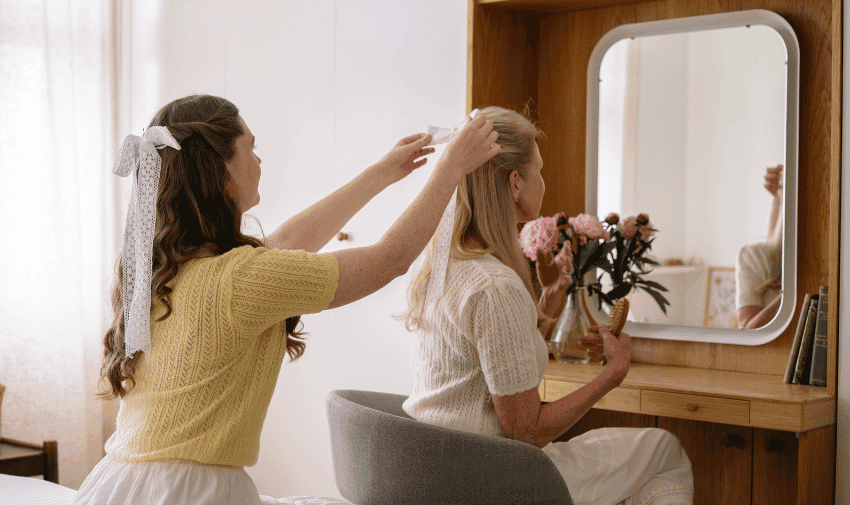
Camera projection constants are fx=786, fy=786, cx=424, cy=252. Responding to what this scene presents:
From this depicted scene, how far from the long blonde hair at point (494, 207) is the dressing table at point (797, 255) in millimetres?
583

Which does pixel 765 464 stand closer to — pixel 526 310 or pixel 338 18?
pixel 526 310

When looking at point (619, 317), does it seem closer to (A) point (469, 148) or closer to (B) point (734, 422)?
(B) point (734, 422)

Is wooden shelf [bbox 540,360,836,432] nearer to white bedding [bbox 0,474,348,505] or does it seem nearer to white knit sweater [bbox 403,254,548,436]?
white knit sweater [bbox 403,254,548,436]

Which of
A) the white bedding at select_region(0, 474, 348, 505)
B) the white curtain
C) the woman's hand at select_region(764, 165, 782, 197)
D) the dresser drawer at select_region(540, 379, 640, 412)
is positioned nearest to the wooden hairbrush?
the dresser drawer at select_region(540, 379, 640, 412)

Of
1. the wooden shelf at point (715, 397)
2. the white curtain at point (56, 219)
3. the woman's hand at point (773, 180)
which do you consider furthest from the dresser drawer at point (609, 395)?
the white curtain at point (56, 219)

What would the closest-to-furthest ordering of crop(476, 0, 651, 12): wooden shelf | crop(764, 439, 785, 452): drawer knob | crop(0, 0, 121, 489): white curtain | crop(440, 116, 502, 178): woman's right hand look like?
crop(440, 116, 502, 178): woman's right hand
crop(764, 439, 785, 452): drawer knob
crop(476, 0, 651, 12): wooden shelf
crop(0, 0, 121, 489): white curtain

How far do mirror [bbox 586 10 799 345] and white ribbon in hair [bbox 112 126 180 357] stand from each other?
1.73 meters

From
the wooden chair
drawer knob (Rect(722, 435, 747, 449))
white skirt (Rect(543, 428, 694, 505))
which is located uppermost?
white skirt (Rect(543, 428, 694, 505))

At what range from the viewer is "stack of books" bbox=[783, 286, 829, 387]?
203 centimetres

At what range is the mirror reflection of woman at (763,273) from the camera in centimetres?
229

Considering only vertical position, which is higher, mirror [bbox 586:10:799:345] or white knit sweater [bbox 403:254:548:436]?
mirror [bbox 586:10:799:345]

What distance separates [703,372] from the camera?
2328 millimetres

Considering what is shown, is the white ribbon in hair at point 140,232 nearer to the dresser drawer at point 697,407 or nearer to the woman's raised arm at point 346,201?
the woman's raised arm at point 346,201

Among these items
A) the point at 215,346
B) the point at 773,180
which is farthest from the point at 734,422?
the point at 215,346
